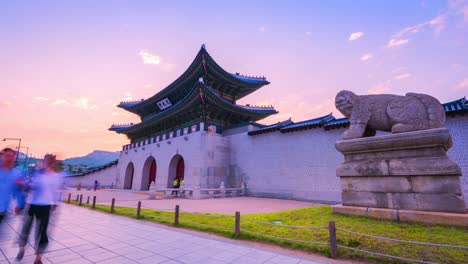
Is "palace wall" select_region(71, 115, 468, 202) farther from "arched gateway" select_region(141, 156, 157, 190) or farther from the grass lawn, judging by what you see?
the grass lawn

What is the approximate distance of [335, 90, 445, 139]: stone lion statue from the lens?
18.9ft

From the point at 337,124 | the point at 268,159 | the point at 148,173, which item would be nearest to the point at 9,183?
the point at 337,124

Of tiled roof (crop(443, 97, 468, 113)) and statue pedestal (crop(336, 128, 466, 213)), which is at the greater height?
tiled roof (crop(443, 97, 468, 113))

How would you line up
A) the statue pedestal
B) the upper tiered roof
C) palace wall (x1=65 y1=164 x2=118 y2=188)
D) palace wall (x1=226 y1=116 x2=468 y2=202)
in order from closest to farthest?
the statue pedestal, palace wall (x1=226 y1=116 x2=468 y2=202), the upper tiered roof, palace wall (x1=65 y1=164 x2=118 y2=188)

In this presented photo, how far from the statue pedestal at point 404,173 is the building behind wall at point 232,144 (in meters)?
7.05

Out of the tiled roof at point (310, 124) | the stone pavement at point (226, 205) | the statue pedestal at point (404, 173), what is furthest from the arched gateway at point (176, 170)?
the statue pedestal at point (404, 173)

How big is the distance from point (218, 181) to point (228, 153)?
2639 mm

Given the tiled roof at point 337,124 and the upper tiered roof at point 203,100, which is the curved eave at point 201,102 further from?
the tiled roof at point 337,124

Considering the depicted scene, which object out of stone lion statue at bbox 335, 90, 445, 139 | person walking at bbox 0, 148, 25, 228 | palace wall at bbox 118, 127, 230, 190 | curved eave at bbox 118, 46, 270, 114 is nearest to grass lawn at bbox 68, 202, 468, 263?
stone lion statue at bbox 335, 90, 445, 139

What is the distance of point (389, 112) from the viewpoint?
6285 mm

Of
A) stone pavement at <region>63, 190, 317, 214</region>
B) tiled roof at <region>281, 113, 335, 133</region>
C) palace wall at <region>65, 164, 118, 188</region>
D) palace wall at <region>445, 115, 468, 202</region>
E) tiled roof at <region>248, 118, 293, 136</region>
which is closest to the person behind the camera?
palace wall at <region>445, 115, 468, 202</region>

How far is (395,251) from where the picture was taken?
12.8ft

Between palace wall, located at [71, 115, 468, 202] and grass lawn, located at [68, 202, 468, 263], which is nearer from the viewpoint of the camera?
grass lawn, located at [68, 202, 468, 263]

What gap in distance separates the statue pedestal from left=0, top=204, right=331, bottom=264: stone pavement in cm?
299
